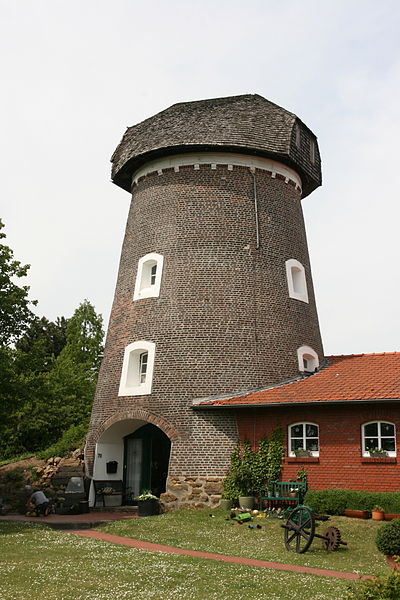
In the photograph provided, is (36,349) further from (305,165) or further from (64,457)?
(305,165)

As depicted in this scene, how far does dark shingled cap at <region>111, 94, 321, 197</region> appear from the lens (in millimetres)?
21984

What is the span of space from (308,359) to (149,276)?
6107mm

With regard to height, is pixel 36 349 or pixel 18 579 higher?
pixel 36 349

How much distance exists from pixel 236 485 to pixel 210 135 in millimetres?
11303

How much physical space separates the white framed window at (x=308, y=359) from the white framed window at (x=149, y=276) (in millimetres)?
5150

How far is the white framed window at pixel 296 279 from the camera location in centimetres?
2238

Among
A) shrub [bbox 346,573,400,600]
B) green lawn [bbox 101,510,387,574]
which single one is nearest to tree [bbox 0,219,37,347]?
green lawn [bbox 101,510,387,574]

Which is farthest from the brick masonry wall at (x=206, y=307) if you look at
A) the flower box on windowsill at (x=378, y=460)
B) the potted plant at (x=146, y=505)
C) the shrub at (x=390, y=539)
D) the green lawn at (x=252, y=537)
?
the shrub at (x=390, y=539)

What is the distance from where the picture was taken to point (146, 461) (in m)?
21.8

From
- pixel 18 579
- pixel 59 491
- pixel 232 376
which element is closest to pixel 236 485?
pixel 232 376

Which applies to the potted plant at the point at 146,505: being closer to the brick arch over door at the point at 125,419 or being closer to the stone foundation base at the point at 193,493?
the stone foundation base at the point at 193,493

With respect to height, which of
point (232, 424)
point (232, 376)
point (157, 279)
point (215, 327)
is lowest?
point (232, 424)

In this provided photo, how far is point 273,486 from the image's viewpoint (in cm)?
1828

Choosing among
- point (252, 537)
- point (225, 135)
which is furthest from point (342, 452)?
point (225, 135)
